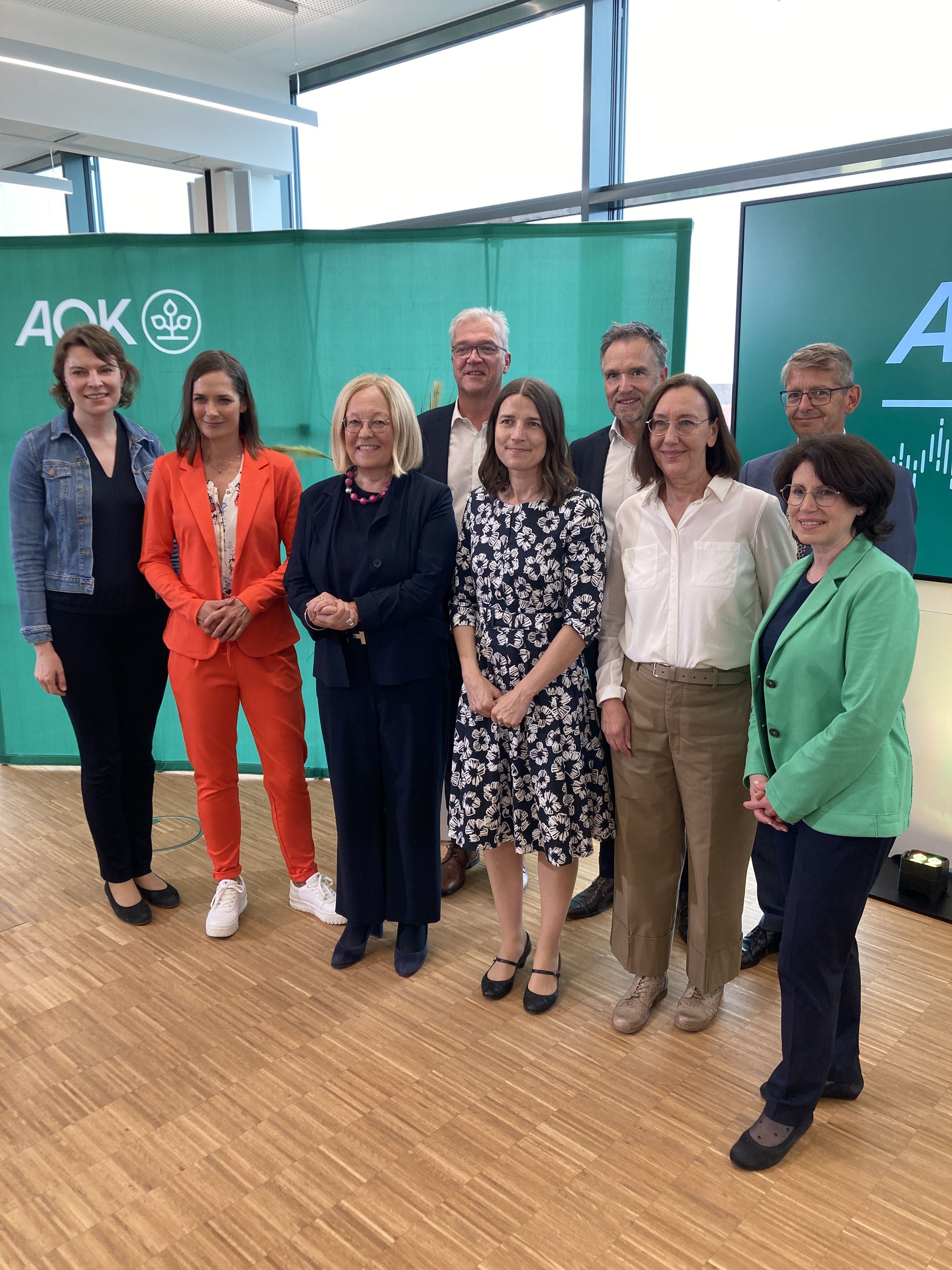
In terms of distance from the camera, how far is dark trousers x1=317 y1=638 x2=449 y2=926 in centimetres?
274

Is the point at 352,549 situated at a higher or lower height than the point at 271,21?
lower

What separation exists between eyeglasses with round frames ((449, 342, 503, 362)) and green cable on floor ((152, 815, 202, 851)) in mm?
2017

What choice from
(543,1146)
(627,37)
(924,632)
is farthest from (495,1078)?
(627,37)

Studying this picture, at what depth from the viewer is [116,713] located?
3.13 m

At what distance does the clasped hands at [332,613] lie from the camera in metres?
2.61

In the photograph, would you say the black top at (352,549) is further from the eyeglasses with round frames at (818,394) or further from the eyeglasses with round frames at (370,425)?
the eyeglasses with round frames at (818,394)

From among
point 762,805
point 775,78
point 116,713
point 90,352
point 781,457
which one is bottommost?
point 116,713

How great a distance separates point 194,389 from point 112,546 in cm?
58

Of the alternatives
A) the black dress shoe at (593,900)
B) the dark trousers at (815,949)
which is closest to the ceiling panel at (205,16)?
the black dress shoe at (593,900)

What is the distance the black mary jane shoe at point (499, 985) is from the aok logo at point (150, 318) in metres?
2.91

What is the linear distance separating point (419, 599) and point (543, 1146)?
4.59ft

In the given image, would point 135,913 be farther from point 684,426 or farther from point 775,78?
point 775,78

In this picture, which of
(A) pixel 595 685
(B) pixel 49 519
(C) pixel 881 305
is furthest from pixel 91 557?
(C) pixel 881 305

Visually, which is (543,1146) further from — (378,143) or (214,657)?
(378,143)
